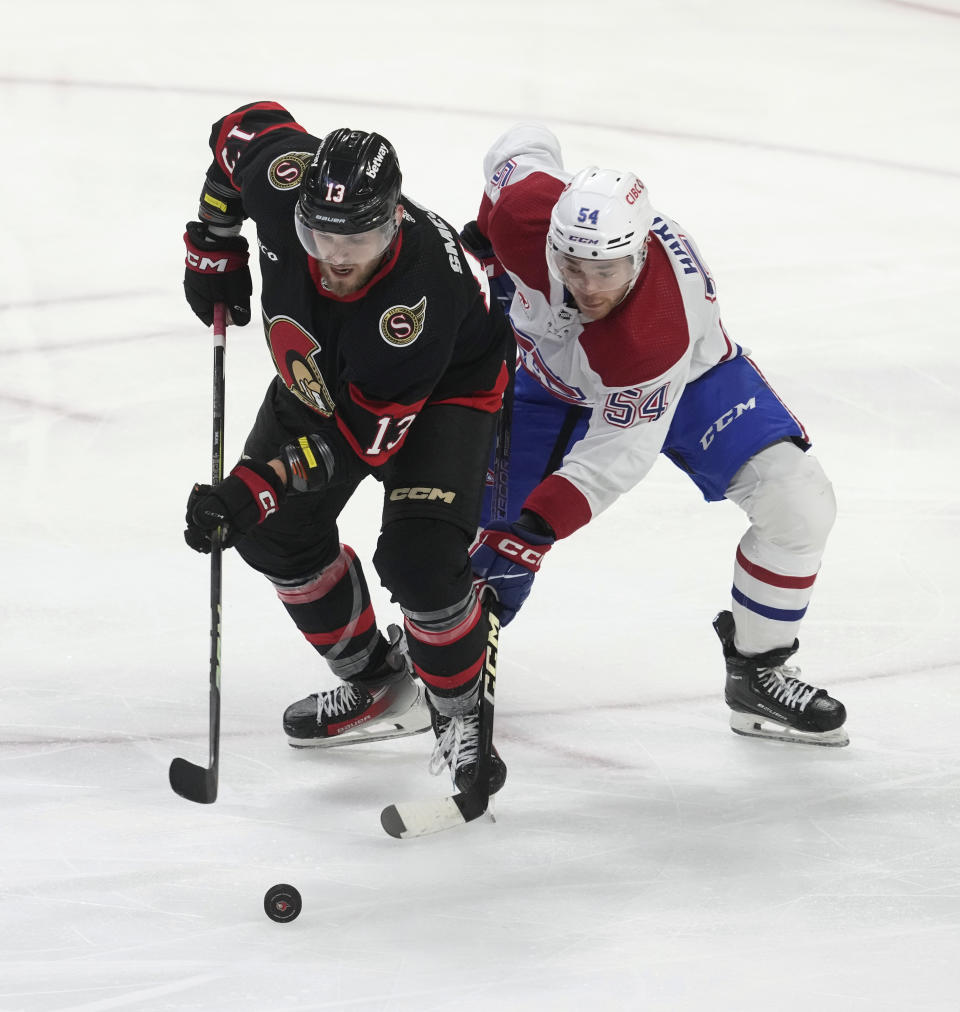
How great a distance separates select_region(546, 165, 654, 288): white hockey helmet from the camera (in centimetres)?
275

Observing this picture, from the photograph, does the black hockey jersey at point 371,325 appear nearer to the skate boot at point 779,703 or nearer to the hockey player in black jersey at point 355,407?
the hockey player in black jersey at point 355,407

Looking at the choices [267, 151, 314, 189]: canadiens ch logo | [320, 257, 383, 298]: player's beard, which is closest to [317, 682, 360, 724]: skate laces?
Result: [320, 257, 383, 298]: player's beard

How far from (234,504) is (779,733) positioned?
4.37ft

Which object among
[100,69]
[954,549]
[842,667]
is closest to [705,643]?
[842,667]

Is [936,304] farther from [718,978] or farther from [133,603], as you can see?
[718,978]

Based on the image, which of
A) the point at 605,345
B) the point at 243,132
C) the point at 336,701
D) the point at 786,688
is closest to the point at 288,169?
the point at 243,132

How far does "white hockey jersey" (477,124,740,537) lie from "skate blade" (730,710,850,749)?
63cm

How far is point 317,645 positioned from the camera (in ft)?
10.2

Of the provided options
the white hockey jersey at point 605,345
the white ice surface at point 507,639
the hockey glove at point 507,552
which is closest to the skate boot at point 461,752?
the white ice surface at point 507,639

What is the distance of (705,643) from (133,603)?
51.8 inches

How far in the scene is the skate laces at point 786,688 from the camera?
3.19 m

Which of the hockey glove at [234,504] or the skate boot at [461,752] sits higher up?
the hockey glove at [234,504]

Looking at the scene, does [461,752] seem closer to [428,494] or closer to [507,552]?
[507,552]

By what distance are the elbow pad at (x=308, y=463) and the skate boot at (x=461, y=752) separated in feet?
1.75
